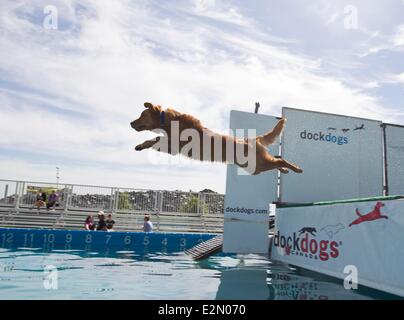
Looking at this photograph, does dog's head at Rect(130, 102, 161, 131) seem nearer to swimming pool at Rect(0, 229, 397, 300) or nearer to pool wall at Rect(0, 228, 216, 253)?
swimming pool at Rect(0, 229, 397, 300)

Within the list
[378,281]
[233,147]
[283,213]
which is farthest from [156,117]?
[283,213]

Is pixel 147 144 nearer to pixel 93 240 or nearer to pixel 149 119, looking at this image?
pixel 149 119

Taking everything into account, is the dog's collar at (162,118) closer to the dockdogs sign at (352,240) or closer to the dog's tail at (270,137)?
the dog's tail at (270,137)

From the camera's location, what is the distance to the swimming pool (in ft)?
19.3

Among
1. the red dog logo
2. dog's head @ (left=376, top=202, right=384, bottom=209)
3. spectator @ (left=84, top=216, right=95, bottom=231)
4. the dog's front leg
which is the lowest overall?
spectator @ (left=84, top=216, right=95, bottom=231)

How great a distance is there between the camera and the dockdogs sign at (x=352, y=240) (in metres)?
5.96

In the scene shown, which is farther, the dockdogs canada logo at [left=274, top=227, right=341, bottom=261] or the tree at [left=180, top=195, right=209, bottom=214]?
the tree at [left=180, top=195, right=209, bottom=214]

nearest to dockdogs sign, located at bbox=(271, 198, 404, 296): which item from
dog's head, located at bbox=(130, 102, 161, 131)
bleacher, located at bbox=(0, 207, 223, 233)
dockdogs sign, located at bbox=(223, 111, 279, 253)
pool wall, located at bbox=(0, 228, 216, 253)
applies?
dockdogs sign, located at bbox=(223, 111, 279, 253)

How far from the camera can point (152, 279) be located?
7.10m

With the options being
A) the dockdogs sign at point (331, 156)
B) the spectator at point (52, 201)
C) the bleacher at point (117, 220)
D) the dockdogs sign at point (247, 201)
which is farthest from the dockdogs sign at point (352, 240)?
the spectator at point (52, 201)

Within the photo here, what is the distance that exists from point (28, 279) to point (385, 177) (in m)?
10.3

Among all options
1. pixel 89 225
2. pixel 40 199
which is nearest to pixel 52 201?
pixel 40 199

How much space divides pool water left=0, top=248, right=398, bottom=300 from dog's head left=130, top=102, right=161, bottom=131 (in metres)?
2.66

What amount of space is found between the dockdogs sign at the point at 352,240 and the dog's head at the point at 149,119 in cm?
420
